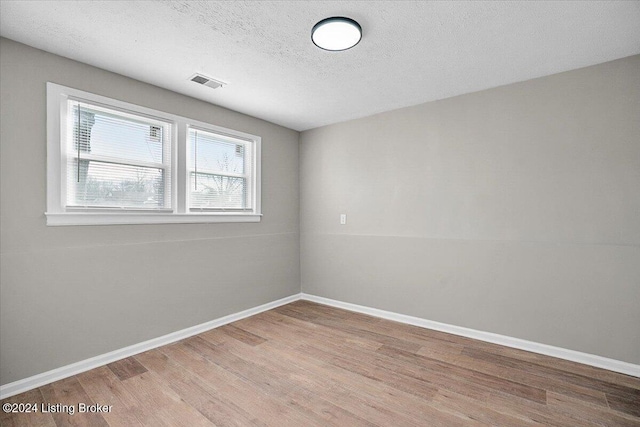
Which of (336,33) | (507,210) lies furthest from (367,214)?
(336,33)

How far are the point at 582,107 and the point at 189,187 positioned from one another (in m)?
3.87

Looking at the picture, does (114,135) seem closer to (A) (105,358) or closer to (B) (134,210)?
(B) (134,210)

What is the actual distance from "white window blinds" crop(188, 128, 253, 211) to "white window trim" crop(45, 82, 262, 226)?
0.08 metres

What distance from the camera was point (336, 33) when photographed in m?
2.14

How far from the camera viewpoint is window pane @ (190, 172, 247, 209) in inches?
137

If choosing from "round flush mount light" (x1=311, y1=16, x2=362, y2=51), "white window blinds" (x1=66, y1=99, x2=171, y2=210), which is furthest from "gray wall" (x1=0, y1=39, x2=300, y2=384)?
"round flush mount light" (x1=311, y1=16, x2=362, y2=51)

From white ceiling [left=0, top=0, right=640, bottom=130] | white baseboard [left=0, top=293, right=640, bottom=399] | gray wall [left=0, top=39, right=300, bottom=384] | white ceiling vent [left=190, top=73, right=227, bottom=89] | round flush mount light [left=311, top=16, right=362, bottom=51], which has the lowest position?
white baseboard [left=0, top=293, right=640, bottom=399]

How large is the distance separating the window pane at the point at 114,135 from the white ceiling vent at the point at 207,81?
2.12 ft

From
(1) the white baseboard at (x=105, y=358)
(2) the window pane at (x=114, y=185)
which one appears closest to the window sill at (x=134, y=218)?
(2) the window pane at (x=114, y=185)

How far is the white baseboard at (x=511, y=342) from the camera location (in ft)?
8.36

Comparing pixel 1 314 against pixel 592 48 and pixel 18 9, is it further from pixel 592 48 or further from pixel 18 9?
pixel 592 48

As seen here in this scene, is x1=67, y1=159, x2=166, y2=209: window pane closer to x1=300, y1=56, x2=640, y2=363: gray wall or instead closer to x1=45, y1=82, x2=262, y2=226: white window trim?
x1=45, y1=82, x2=262, y2=226: white window trim

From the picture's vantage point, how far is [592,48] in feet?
7.89

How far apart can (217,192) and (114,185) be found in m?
1.11
